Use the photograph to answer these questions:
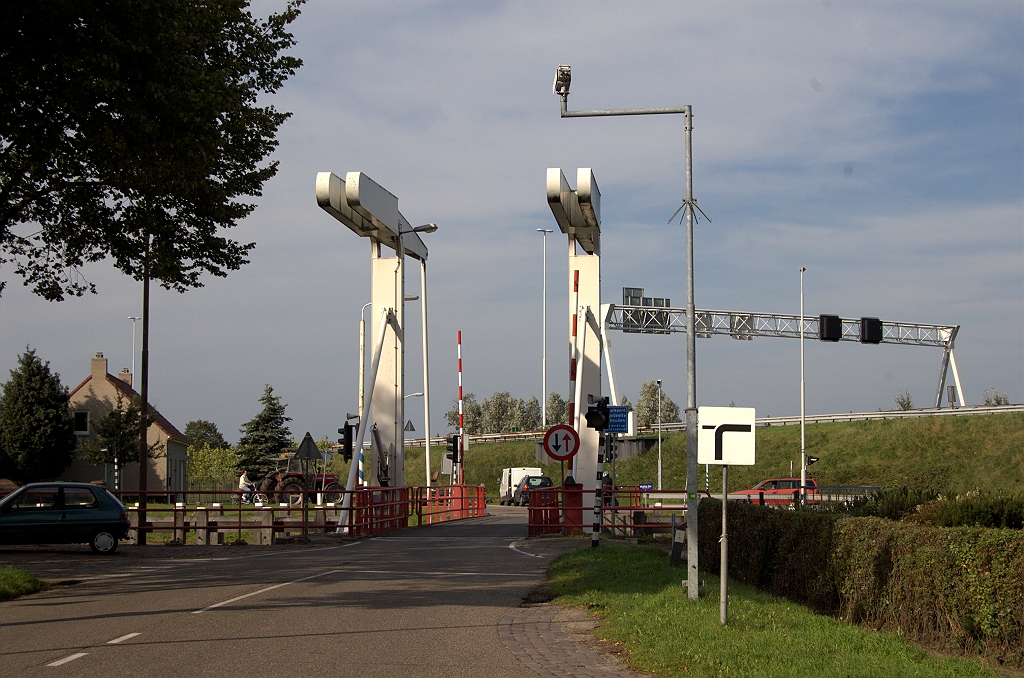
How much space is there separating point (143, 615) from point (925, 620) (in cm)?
865

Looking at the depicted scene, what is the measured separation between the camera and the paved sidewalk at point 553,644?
889 centimetres

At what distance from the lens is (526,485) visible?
59750 mm

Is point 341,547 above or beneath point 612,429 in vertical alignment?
beneath

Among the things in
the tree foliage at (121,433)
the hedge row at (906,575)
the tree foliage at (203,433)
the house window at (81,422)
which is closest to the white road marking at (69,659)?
the hedge row at (906,575)

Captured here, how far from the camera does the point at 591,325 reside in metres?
27.9

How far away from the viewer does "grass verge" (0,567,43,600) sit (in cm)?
1410

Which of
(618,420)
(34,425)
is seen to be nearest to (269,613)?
(618,420)

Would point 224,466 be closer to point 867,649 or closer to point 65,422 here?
point 65,422

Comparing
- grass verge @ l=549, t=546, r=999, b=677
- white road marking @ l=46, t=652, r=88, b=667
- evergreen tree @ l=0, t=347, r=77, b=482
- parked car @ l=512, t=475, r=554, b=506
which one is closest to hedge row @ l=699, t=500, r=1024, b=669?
grass verge @ l=549, t=546, r=999, b=677

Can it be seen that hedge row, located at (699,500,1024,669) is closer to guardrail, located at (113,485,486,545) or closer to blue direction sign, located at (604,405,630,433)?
blue direction sign, located at (604,405,630,433)

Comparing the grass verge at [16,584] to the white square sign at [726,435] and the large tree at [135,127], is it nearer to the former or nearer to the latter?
the large tree at [135,127]

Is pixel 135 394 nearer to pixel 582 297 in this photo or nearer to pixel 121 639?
pixel 582 297

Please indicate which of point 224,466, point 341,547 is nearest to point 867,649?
point 341,547

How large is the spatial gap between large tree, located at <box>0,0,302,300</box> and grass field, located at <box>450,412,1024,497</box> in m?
40.6
